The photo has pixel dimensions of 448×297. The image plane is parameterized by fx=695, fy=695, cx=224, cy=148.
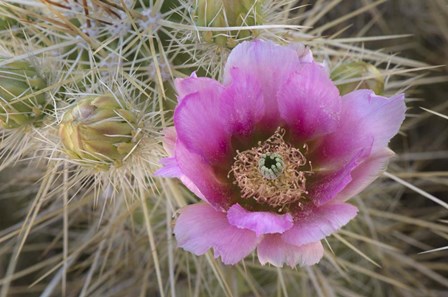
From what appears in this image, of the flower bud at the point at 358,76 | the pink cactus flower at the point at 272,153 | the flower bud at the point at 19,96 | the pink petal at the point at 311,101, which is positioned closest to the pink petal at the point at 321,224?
the pink cactus flower at the point at 272,153

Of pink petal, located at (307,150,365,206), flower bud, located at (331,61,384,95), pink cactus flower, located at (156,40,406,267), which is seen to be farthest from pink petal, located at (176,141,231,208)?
flower bud, located at (331,61,384,95)

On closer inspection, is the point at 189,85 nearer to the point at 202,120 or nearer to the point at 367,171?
the point at 202,120

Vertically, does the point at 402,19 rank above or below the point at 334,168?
below

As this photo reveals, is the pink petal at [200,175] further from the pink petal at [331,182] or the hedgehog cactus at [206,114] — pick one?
the pink petal at [331,182]

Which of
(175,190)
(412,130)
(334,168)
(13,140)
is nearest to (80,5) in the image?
(13,140)

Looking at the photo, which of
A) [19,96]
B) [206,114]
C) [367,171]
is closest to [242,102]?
[206,114]

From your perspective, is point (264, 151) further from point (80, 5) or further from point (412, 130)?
point (412, 130)
